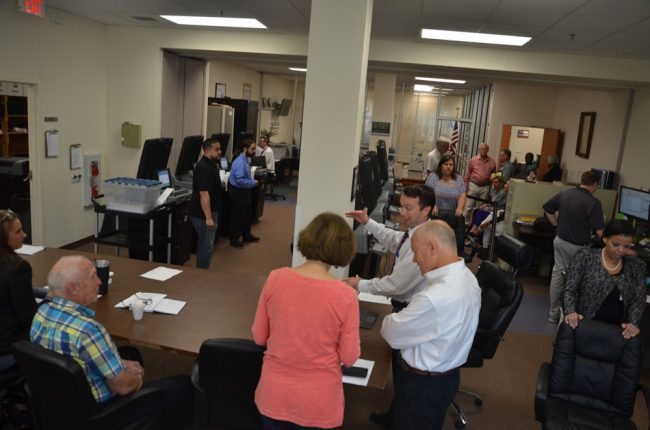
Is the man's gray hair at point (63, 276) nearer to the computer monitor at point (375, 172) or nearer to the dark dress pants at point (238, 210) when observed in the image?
the dark dress pants at point (238, 210)

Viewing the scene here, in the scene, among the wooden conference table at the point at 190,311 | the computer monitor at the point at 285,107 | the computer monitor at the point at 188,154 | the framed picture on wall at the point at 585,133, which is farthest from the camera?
the computer monitor at the point at 285,107

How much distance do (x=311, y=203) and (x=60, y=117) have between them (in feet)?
12.4

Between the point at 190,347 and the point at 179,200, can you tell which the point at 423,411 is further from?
the point at 179,200

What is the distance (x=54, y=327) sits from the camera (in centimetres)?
217

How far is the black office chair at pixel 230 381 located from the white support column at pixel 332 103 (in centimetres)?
181

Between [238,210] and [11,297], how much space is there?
15.1ft

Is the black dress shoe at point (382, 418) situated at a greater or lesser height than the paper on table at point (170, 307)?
lesser

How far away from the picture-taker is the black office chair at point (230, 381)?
86.9 inches

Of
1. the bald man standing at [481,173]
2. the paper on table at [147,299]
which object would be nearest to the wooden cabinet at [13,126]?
the paper on table at [147,299]

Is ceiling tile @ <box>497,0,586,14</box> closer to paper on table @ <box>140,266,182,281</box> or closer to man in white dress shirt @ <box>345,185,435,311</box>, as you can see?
man in white dress shirt @ <box>345,185,435,311</box>

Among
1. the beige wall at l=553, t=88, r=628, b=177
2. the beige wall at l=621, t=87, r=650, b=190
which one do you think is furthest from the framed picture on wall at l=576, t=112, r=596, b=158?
the beige wall at l=621, t=87, r=650, b=190

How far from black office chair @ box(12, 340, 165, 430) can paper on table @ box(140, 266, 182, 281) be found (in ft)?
4.22

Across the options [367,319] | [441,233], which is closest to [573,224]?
[367,319]

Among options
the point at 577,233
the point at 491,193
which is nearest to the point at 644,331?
the point at 577,233
